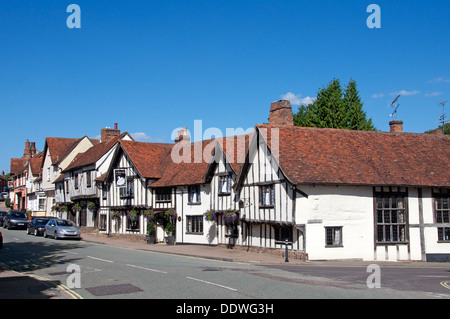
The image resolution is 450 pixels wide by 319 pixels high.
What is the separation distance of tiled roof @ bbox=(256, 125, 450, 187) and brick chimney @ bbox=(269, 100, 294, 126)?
115 centimetres

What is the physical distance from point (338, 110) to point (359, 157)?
21.1 meters

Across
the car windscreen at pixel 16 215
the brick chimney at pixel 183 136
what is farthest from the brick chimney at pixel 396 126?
the car windscreen at pixel 16 215

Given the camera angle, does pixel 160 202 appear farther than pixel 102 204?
No

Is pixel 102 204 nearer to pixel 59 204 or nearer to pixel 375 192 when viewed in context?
pixel 59 204

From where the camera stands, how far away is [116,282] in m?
14.1

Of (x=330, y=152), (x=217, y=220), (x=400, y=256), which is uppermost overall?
(x=330, y=152)

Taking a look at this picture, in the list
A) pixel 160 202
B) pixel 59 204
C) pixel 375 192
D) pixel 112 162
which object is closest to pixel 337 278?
pixel 375 192

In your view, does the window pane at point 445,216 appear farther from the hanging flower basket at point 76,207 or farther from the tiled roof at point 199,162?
the hanging flower basket at point 76,207

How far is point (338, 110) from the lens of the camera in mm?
46875

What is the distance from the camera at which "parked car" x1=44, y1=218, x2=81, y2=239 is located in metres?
33.3

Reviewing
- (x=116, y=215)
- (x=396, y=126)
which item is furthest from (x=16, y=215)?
(x=396, y=126)

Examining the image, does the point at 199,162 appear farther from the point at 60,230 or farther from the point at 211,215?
the point at 60,230

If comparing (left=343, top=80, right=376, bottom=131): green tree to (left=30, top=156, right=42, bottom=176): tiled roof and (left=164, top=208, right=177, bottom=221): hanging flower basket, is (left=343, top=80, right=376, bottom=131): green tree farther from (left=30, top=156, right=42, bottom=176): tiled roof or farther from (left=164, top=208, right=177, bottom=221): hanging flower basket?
(left=30, top=156, right=42, bottom=176): tiled roof

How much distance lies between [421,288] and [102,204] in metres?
31.5
